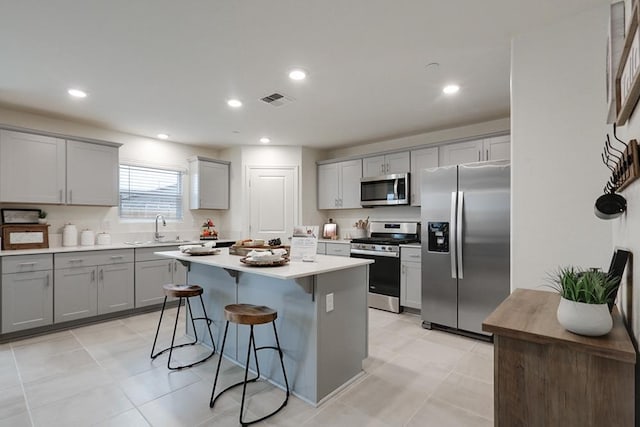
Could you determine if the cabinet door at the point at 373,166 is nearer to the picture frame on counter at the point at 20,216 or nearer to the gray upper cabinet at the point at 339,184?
the gray upper cabinet at the point at 339,184

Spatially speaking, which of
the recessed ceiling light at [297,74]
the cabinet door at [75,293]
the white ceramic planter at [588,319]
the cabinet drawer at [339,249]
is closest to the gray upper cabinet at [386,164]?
the cabinet drawer at [339,249]

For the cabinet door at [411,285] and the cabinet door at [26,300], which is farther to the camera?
the cabinet door at [411,285]

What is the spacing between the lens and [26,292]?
3.33m

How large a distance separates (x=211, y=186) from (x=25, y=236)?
7.92 ft

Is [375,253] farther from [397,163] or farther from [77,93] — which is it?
[77,93]

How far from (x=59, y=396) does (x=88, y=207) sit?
281 centimetres

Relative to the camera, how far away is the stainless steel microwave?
4.55 meters

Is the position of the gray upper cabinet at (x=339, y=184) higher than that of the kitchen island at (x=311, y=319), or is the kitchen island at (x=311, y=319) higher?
the gray upper cabinet at (x=339, y=184)

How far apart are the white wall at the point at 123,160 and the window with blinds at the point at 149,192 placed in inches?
4.0

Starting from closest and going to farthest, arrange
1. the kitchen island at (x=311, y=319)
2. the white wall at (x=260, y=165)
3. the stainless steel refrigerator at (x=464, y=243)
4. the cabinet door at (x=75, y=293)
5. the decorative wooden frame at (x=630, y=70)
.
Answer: the decorative wooden frame at (x=630, y=70), the kitchen island at (x=311, y=319), the stainless steel refrigerator at (x=464, y=243), the cabinet door at (x=75, y=293), the white wall at (x=260, y=165)

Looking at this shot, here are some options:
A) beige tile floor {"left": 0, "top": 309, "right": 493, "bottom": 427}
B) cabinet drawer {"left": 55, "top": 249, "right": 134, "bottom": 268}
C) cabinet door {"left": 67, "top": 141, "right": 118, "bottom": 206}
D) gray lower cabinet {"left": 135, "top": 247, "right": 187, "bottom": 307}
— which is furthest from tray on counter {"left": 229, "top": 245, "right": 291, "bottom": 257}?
cabinet door {"left": 67, "top": 141, "right": 118, "bottom": 206}

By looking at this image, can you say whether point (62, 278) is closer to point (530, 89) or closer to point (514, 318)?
point (514, 318)

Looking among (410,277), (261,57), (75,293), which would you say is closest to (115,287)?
(75,293)

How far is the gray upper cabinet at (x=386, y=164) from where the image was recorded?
4.62 m
